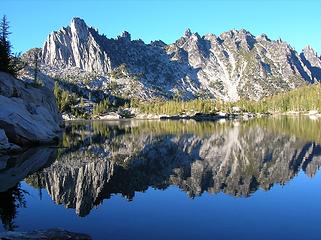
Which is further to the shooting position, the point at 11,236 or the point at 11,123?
the point at 11,123

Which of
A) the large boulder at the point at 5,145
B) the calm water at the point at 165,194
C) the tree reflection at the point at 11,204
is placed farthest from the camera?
the large boulder at the point at 5,145

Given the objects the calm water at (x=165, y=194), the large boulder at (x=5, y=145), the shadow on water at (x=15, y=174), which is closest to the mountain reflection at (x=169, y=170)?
the calm water at (x=165, y=194)

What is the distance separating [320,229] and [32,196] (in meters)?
24.7

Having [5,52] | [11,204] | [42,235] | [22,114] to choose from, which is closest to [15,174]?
[11,204]

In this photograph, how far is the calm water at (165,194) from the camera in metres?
25.8

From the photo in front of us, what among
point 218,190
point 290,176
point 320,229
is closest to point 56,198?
point 218,190

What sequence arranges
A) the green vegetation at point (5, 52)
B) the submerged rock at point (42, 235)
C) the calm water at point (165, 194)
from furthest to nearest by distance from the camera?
the green vegetation at point (5, 52) → the calm water at point (165, 194) → the submerged rock at point (42, 235)

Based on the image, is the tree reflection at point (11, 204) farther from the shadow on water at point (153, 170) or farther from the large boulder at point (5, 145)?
the large boulder at point (5, 145)

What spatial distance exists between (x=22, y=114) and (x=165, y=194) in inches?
1693

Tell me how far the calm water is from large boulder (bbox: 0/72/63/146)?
5.67m

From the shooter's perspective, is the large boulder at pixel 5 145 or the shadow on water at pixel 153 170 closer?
the shadow on water at pixel 153 170

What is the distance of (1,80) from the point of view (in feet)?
252

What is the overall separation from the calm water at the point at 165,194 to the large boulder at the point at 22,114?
5.67 metres

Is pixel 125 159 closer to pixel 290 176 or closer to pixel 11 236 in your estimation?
pixel 290 176
